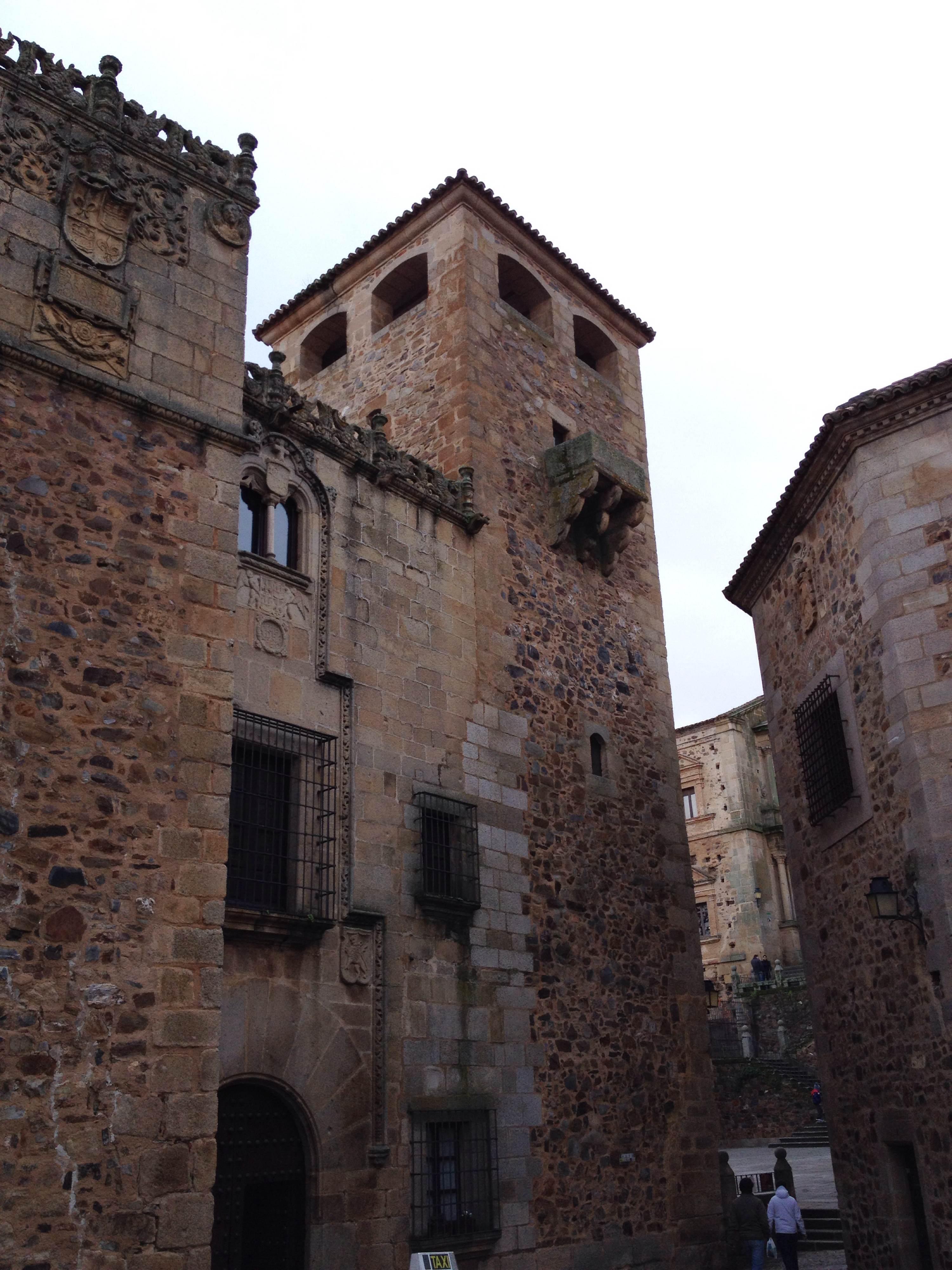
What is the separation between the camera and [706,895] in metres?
30.4

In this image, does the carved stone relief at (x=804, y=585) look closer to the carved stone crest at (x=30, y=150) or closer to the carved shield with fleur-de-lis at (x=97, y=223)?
the carved shield with fleur-de-lis at (x=97, y=223)

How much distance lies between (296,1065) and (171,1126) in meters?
2.51

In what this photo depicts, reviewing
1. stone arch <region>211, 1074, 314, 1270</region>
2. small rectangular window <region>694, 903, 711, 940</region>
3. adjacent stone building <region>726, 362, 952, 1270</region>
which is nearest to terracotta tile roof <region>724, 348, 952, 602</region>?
adjacent stone building <region>726, 362, 952, 1270</region>

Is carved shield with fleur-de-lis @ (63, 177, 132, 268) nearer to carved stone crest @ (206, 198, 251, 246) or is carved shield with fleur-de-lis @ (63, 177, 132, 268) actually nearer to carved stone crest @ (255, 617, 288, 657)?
carved stone crest @ (206, 198, 251, 246)

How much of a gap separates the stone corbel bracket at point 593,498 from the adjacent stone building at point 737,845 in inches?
626

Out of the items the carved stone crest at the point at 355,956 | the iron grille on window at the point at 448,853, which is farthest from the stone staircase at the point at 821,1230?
the carved stone crest at the point at 355,956

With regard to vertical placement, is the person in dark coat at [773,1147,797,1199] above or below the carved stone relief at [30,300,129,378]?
below

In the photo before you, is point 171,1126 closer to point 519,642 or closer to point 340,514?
point 340,514

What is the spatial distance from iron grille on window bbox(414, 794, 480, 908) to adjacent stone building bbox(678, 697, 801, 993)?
18.6m

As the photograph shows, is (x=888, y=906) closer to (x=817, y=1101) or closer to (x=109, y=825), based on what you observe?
(x=109, y=825)

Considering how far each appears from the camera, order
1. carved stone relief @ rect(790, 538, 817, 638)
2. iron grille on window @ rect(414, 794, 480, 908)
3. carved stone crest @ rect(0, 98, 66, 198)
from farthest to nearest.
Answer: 1. carved stone relief @ rect(790, 538, 817, 638)
2. iron grille on window @ rect(414, 794, 480, 908)
3. carved stone crest @ rect(0, 98, 66, 198)

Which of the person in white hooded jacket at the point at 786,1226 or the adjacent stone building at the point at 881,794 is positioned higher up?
the adjacent stone building at the point at 881,794

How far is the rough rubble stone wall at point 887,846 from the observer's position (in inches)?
380

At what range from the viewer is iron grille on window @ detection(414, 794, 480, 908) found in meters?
10.2
